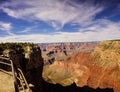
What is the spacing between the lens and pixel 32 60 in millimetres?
33031

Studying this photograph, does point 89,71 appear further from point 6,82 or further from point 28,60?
point 6,82

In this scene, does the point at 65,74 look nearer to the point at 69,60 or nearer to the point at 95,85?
the point at 69,60

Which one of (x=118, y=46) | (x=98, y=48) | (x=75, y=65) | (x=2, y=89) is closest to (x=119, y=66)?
(x=118, y=46)

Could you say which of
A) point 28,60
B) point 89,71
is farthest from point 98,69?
point 28,60

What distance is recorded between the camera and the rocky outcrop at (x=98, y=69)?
10944 cm

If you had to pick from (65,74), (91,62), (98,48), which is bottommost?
(65,74)

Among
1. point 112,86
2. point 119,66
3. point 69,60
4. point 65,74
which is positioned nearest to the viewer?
point 112,86

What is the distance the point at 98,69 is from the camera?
4970 inches

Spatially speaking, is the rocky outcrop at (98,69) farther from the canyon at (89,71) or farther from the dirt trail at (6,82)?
the dirt trail at (6,82)

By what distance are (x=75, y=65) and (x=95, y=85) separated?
5967 cm

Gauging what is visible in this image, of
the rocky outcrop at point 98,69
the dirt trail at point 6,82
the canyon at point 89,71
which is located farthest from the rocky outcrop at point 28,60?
the rocky outcrop at point 98,69

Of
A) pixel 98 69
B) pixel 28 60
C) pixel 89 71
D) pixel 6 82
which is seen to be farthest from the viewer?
pixel 89 71

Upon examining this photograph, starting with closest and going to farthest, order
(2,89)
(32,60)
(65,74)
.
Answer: (2,89) → (32,60) → (65,74)

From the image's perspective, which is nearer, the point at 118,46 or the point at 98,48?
the point at 118,46
